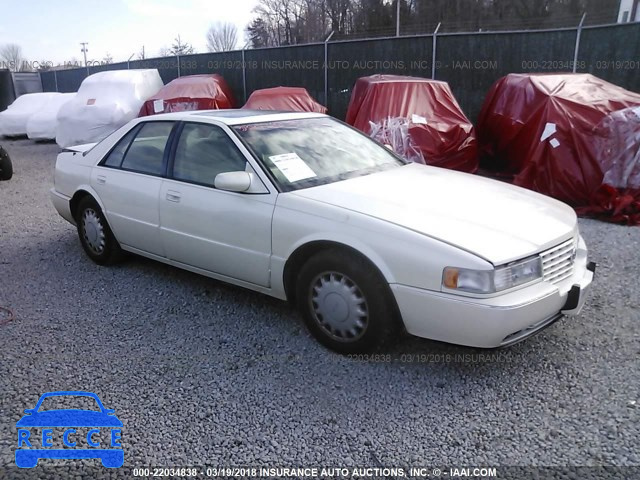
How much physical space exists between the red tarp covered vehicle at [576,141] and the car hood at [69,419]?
18.8 feet

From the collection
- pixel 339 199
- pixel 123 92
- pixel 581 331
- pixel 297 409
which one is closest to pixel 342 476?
pixel 297 409

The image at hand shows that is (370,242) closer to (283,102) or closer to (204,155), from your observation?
(204,155)

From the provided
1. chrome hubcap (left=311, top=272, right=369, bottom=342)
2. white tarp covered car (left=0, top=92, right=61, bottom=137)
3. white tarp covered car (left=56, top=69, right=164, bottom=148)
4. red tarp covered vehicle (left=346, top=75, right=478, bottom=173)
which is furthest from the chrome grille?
white tarp covered car (left=0, top=92, right=61, bottom=137)

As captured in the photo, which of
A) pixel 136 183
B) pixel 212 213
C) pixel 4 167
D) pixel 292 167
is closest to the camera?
pixel 292 167

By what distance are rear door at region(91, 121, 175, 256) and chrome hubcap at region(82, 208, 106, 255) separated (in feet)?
0.78

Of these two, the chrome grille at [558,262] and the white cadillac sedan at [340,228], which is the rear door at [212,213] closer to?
the white cadillac sedan at [340,228]

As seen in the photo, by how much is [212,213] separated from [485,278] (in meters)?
1.94

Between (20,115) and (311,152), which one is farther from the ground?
(311,152)

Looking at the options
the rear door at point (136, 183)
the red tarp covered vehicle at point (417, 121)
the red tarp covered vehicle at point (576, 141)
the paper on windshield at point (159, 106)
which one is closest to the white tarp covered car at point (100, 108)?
the paper on windshield at point (159, 106)

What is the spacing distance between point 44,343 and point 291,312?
1697mm

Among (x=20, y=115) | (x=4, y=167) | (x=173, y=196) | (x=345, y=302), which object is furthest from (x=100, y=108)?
(x=345, y=302)

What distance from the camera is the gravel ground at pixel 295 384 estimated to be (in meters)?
2.48

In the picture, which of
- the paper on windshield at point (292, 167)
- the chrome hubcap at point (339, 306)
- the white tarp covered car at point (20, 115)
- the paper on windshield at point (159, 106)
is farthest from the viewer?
the white tarp covered car at point (20, 115)

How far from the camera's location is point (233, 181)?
3.41 metres
